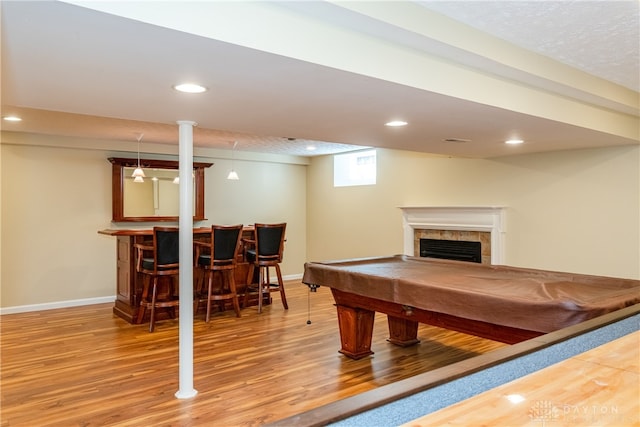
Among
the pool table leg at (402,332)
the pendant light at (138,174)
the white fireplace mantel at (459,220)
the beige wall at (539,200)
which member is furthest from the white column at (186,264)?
the beige wall at (539,200)

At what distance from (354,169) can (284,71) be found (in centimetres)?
567

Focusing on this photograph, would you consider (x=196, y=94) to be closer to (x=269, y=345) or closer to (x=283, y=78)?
(x=283, y=78)

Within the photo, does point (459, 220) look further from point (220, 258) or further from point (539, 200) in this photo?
point (220, 258)

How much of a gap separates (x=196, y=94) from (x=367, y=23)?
3.28ft

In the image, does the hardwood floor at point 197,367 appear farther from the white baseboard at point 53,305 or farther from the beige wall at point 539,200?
the beige wall at point 539,200

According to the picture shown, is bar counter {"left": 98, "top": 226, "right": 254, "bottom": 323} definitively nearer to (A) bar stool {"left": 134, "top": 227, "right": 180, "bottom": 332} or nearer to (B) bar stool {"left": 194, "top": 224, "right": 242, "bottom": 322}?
(A) bar stool {"left": 134, "top": 227, "right": 180, "bottom": 332}

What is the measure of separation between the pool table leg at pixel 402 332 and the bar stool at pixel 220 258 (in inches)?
80.3

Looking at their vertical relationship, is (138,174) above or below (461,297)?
above

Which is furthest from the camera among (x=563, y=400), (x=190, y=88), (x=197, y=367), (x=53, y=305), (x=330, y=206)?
(x=330, y=206)

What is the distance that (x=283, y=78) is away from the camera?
81.0 inches

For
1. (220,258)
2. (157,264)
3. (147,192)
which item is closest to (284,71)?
(157,264)

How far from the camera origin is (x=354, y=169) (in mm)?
7574

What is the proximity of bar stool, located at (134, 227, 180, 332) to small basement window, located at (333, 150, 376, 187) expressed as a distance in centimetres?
347

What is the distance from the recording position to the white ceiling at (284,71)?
5.24 ft
